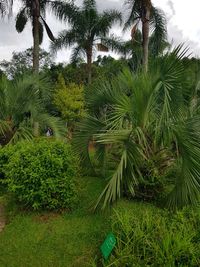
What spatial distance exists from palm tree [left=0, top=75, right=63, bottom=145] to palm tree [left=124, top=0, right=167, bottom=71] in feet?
14.7

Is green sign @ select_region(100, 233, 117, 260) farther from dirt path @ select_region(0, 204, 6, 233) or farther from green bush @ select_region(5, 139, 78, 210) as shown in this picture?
dirt path @ select_region(0, 204, 6, 233)

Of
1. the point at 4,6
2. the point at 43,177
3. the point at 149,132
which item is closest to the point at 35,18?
the point at 4,6

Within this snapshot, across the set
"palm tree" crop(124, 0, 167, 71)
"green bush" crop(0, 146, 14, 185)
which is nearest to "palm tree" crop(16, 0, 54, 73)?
"palm tree" crop(124, 0, 167, 71)

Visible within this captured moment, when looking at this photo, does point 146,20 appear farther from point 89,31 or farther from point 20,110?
point 89,31

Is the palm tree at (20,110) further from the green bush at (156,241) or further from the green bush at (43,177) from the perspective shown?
the green bush at (156,241)

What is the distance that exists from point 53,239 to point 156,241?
1464 mm

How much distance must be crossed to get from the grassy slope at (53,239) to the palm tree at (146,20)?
732cm

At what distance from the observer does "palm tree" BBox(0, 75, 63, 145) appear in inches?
311

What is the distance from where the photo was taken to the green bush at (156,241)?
3.58 metres

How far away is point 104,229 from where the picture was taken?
4.71 m

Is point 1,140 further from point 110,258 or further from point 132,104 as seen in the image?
point 110,258

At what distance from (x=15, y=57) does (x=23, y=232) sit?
32602mm

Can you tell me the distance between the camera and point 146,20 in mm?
13180

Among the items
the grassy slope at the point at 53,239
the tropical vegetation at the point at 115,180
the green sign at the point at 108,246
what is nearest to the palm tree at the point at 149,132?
the tropical vegetation at the point at 115,180
